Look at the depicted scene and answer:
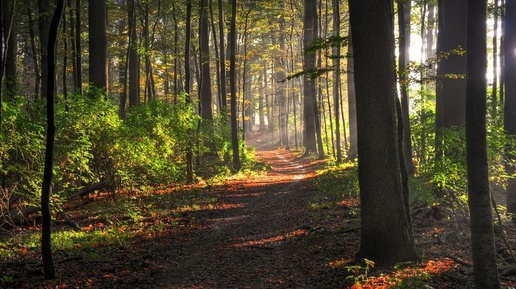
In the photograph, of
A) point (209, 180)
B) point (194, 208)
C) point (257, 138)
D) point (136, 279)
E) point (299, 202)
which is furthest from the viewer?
point (257, 138)

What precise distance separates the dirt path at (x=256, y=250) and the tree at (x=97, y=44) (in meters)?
7.09

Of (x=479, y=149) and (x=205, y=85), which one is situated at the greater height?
(x=205, y=85)

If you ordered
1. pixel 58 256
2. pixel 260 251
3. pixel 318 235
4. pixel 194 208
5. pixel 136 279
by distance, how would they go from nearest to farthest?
pixel 136 279
pixel 58 256
pixel 260 251
pixel 318 235
pixel 194 208

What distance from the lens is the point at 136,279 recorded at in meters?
6.57

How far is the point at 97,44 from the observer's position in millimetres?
15383

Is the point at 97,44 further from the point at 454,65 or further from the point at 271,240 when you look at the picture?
the point at 454,65

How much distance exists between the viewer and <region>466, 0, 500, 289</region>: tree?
466 centimetres

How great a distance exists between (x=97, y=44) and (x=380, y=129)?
1277 centimetres

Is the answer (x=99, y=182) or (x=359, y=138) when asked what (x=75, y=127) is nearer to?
(x=99, y=182)

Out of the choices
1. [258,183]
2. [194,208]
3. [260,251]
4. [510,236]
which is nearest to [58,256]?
[260,251]

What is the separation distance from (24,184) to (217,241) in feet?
13.9

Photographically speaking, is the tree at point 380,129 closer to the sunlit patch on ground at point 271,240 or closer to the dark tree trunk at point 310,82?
the sunlit patch on ground at point 271,240

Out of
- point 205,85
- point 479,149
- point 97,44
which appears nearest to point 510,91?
point 479,149

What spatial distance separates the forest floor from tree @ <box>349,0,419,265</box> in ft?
1.58
